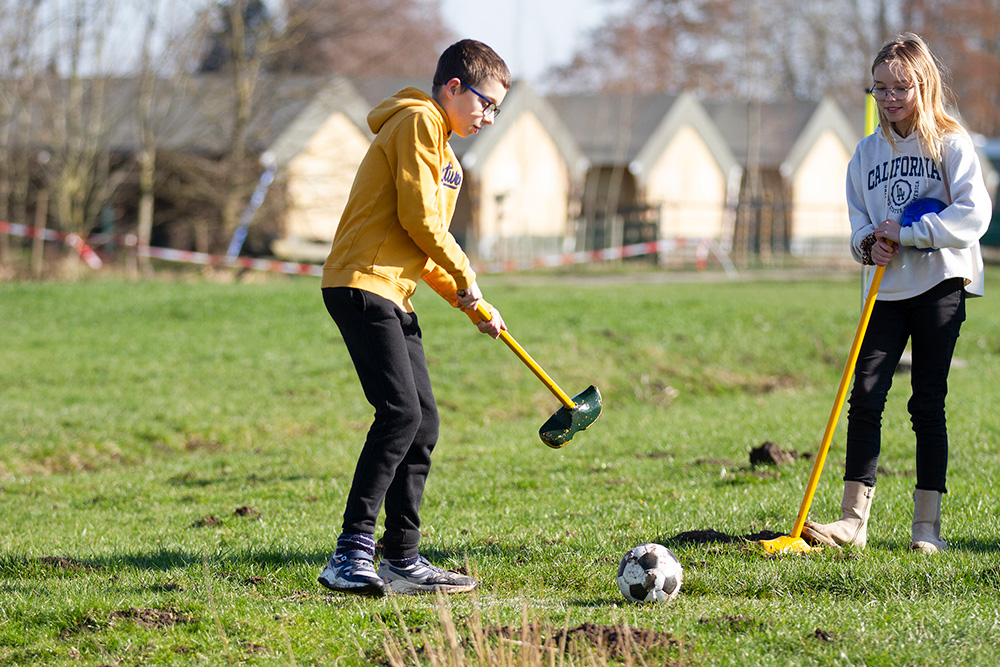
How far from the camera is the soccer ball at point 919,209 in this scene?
14.5ft

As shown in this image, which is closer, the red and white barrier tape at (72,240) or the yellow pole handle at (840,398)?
the yellow pole handle at (840,398)

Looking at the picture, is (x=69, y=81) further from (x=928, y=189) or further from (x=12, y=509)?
(x=928, y=189)

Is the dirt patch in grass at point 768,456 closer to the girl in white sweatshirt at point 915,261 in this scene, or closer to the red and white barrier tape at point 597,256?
the girl in white sweatshirt at point 915,261

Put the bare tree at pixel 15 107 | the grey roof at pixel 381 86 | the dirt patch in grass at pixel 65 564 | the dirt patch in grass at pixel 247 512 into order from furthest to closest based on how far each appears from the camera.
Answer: the grey roof at pixel 381 86 → the bare tree at pixel 15 107 → the dirt patch in grass at pixel 247 512 → the dirt patch in grass at pixel 65 564

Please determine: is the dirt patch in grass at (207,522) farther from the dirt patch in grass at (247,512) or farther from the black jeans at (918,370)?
the black jeans at (918,370)

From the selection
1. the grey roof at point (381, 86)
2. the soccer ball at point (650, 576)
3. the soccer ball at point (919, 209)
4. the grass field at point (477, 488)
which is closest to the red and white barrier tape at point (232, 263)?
the grass field at point (477, 488)

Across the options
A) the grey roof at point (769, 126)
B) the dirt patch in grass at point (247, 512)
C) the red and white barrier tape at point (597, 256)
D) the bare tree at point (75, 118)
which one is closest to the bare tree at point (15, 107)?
the bare tree at point (75, 118)

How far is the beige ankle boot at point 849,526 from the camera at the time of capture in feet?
15.0

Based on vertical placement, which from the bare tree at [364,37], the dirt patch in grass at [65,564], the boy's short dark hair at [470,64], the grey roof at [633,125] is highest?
the bare tree at [364,37]

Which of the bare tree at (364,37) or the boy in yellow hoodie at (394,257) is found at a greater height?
the bare tree at (364,37)

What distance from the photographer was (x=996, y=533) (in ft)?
15.8

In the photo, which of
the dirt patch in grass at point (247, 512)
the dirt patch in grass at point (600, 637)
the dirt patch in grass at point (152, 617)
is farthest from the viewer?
the dirt patch in grass at point (247, 512)

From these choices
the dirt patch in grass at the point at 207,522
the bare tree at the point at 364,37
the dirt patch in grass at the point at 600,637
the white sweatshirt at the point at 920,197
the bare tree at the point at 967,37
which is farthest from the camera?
the bare tree at the point at 967,37

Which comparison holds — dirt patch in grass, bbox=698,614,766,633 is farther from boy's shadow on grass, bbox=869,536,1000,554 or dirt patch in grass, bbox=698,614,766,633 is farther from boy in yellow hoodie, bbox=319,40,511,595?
boy's shadow on grass, bbox=869,536,1000,554
